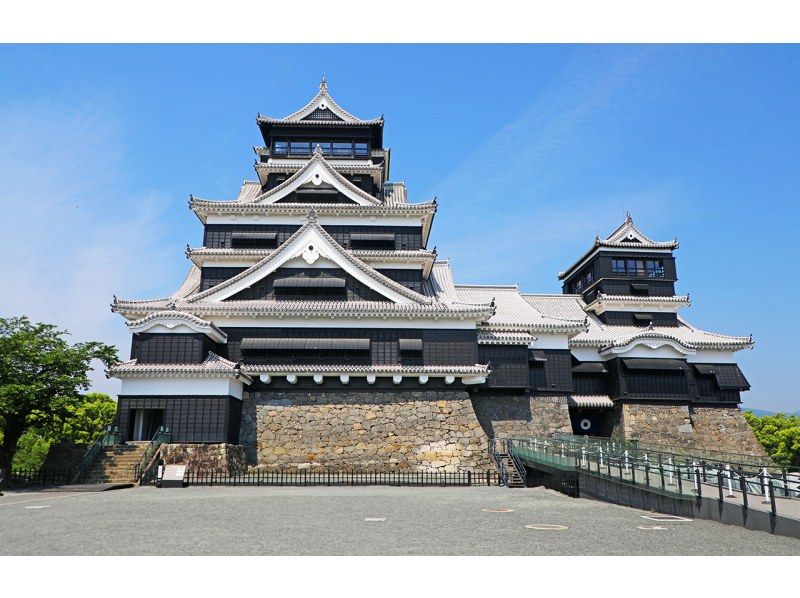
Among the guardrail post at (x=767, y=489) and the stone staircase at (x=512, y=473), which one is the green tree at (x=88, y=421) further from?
the guardrail post at (x=767, y=489)

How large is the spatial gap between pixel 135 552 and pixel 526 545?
6.78 meters

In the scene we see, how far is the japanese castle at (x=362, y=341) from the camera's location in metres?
27.4

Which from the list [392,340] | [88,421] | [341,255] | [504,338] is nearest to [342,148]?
[341,255]

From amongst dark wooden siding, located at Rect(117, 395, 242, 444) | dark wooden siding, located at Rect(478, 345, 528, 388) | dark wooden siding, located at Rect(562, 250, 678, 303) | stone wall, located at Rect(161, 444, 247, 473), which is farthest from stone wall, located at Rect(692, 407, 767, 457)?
dark wooden siding, located at Rect(117, 395, 242, 444)

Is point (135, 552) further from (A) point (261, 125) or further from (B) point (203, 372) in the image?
(A) point (261, 125)

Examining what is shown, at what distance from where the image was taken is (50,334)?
973 inches

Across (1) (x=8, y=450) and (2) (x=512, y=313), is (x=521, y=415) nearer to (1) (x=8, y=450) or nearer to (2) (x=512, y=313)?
(2) (x=512, y=313)

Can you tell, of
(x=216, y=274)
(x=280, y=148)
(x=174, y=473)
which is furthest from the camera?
(x=280, y=148)

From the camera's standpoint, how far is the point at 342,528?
40.8 feet

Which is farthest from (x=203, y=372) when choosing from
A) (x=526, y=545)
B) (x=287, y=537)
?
(x=526, y=545)

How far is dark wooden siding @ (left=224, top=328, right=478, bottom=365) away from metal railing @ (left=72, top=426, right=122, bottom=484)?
608 centimetres

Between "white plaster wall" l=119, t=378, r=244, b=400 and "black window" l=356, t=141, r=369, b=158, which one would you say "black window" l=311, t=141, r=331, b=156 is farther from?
"white plaster wall" l=119, t=378, r=244, b=400

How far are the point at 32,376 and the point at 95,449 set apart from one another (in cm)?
380

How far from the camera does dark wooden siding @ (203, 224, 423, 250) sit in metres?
34.6
